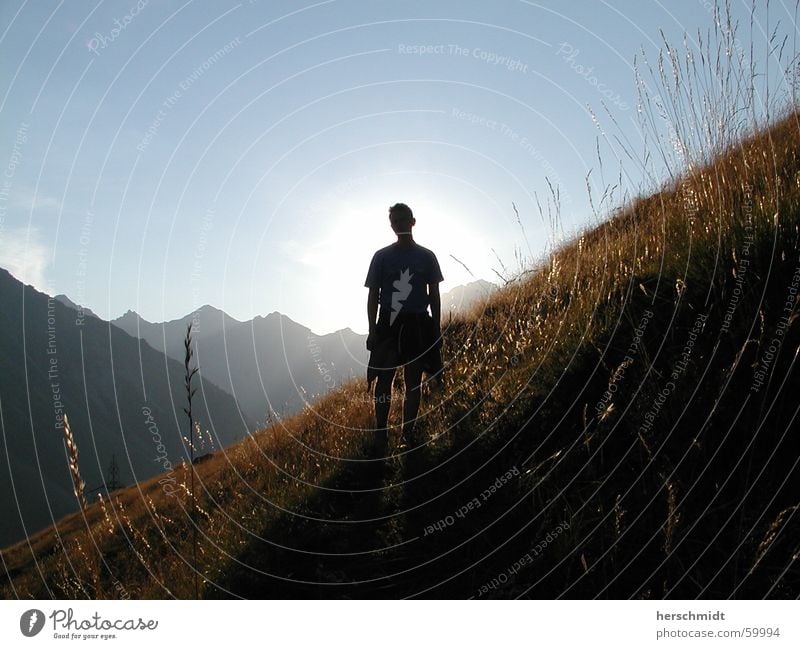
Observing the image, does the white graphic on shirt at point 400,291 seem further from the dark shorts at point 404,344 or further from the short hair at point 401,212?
the short hair at point 401,212

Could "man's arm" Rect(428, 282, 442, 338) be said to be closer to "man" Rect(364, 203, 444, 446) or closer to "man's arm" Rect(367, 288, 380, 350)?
"man" Rect(364, 203, 444, 446)

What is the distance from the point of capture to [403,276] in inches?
236

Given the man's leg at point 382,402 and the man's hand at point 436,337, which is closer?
the man's leg at point 382,402

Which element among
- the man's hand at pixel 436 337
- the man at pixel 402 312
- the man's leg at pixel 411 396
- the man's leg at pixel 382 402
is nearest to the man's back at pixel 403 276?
the man at pixel 402 312

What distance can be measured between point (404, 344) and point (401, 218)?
1.34 metres

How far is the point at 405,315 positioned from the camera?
19.5ft

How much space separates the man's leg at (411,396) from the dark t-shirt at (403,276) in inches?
23.5

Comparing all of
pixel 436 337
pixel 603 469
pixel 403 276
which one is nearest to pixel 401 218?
pixel 403 276

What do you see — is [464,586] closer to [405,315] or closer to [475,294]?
[405,315]

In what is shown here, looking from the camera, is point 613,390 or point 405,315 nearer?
point 613,390

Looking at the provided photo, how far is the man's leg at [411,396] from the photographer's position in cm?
543

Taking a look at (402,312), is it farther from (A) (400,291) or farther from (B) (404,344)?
(B) (404,344)
